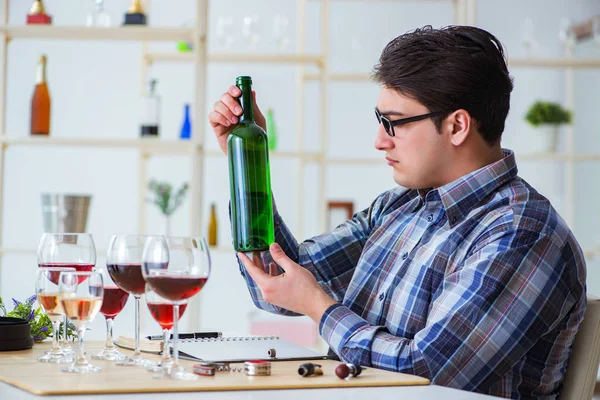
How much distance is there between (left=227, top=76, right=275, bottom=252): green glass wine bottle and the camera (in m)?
1.55

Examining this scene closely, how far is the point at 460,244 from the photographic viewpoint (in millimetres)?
1584

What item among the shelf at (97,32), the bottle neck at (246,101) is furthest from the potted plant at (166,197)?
the bottle neck at (246,101)

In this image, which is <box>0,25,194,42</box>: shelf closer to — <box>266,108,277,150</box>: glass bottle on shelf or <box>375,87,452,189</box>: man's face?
<box>266,108,277,150</box>: glass bottle on shelf

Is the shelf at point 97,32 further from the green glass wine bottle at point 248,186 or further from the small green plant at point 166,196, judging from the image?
the green glass wine bottle at point 248,186

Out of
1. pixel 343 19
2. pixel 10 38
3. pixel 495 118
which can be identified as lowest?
pixel 495 118

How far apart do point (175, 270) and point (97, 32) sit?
250 cm

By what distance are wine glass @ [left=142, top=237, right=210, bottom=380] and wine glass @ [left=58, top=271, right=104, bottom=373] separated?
0.34 feet

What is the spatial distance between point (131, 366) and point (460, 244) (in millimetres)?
667

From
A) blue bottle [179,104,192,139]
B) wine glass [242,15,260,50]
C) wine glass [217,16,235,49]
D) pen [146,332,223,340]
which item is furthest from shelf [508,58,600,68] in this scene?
pen [146,332,223,340]

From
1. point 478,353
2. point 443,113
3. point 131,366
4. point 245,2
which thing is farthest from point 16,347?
point 245,2

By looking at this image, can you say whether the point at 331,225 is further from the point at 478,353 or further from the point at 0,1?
the point at 478,353

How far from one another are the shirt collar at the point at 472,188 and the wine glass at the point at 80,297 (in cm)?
73

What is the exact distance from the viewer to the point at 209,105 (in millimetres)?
4664

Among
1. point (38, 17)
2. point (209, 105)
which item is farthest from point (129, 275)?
point (209, 105)
